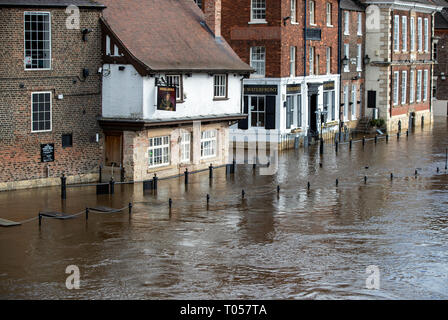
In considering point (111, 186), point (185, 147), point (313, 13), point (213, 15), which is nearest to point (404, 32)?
point (313, 13)

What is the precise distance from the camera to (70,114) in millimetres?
35250

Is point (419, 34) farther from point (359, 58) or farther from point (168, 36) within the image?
point (168, 36)

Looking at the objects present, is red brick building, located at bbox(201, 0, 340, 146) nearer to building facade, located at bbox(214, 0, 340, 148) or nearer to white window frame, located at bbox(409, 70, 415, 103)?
building facade, located at bbox(214, 0, 340, 148)

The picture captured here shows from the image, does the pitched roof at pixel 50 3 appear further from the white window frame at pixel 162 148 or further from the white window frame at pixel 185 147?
the white window frame at pixel 185 147

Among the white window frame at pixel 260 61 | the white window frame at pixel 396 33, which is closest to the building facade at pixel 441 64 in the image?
the white window frame at pixel 396 33

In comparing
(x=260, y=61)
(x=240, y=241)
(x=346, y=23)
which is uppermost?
(x=346, y=23)

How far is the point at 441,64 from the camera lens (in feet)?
273

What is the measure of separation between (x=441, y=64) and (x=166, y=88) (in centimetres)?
5325

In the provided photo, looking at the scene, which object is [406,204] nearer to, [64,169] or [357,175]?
[357,175]

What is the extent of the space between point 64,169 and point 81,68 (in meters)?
4.25

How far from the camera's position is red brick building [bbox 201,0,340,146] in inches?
1993

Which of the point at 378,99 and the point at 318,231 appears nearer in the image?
the point at 318,231

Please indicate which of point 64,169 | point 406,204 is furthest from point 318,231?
point 64,169
